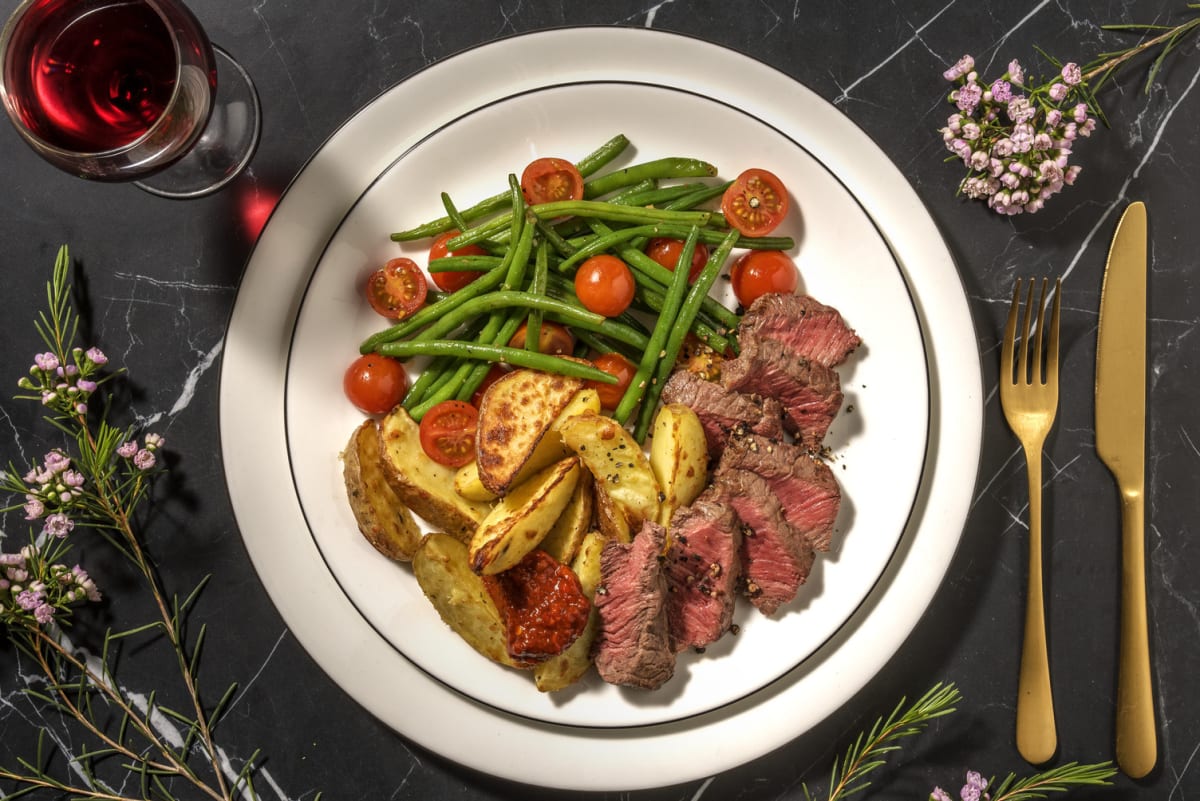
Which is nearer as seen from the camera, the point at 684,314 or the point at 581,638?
the point at 581,638

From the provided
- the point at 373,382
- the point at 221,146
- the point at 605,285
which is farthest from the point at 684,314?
the point at 221,146

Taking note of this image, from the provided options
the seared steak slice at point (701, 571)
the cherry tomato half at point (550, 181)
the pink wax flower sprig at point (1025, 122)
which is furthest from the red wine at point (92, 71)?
the pink wax flower sprig at point (1025, 122)

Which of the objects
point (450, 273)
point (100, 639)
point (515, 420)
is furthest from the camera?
point (100, 639)

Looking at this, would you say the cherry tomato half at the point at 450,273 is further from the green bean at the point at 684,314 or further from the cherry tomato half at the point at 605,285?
the green bean at the point at 684,314

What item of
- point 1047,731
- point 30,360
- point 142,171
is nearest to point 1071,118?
point 1047,731

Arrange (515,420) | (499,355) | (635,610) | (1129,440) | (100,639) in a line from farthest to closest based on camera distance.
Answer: (100,639)
(1129,440)
(499,355)
(515,420)
(635,610)

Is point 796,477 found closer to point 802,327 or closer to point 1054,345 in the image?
point 802,327

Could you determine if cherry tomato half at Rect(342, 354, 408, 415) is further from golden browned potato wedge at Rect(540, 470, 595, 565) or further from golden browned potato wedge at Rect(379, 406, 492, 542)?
golden browned potato wedge at Rect(540, 470, 595, 565)
